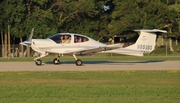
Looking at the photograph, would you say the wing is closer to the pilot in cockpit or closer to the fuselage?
the fuselage

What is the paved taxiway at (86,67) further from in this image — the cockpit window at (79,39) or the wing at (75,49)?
the cockpit window at (79,39)

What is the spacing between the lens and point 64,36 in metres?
31.5

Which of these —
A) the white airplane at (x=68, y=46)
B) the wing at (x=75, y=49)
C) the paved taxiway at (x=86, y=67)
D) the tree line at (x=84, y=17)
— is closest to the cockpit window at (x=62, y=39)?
the white airplane at (x=68, y=46)

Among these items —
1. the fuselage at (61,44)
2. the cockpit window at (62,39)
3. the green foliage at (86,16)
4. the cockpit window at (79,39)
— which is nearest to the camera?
the fuselage at (61,44)

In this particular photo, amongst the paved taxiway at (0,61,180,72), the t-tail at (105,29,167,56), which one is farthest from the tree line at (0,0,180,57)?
the paved taxiway at (0,61,180,72)

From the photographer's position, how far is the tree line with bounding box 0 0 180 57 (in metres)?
56.7
